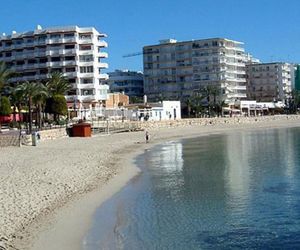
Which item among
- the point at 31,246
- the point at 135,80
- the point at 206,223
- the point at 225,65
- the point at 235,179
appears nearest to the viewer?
the point at 31,246

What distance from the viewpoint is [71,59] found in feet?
361

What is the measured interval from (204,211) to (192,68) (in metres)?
137

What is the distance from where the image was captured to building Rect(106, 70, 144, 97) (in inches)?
6721

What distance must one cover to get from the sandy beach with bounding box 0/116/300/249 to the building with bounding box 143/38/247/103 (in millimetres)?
102732

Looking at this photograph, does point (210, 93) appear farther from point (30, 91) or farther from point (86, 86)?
point (30, 91)

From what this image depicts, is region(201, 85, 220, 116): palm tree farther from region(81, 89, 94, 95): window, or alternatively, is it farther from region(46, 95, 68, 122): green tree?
region(46, 95, 68, 122): green tree

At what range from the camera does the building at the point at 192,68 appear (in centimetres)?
15338

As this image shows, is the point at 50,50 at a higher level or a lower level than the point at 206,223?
higher

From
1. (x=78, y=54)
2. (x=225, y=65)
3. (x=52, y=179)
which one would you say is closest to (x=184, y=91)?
(x=225, y=65)

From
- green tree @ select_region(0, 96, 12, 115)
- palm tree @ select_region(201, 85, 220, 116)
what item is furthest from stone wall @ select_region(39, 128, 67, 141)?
palm tree @ select_region(201, 85, 220, 116)

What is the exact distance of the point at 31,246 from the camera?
583 inches

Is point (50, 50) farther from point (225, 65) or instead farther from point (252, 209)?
point (252, 209)

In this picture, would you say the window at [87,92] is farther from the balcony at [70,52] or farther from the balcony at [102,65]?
the balcony at [70,52]

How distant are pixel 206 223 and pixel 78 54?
3699 inches
